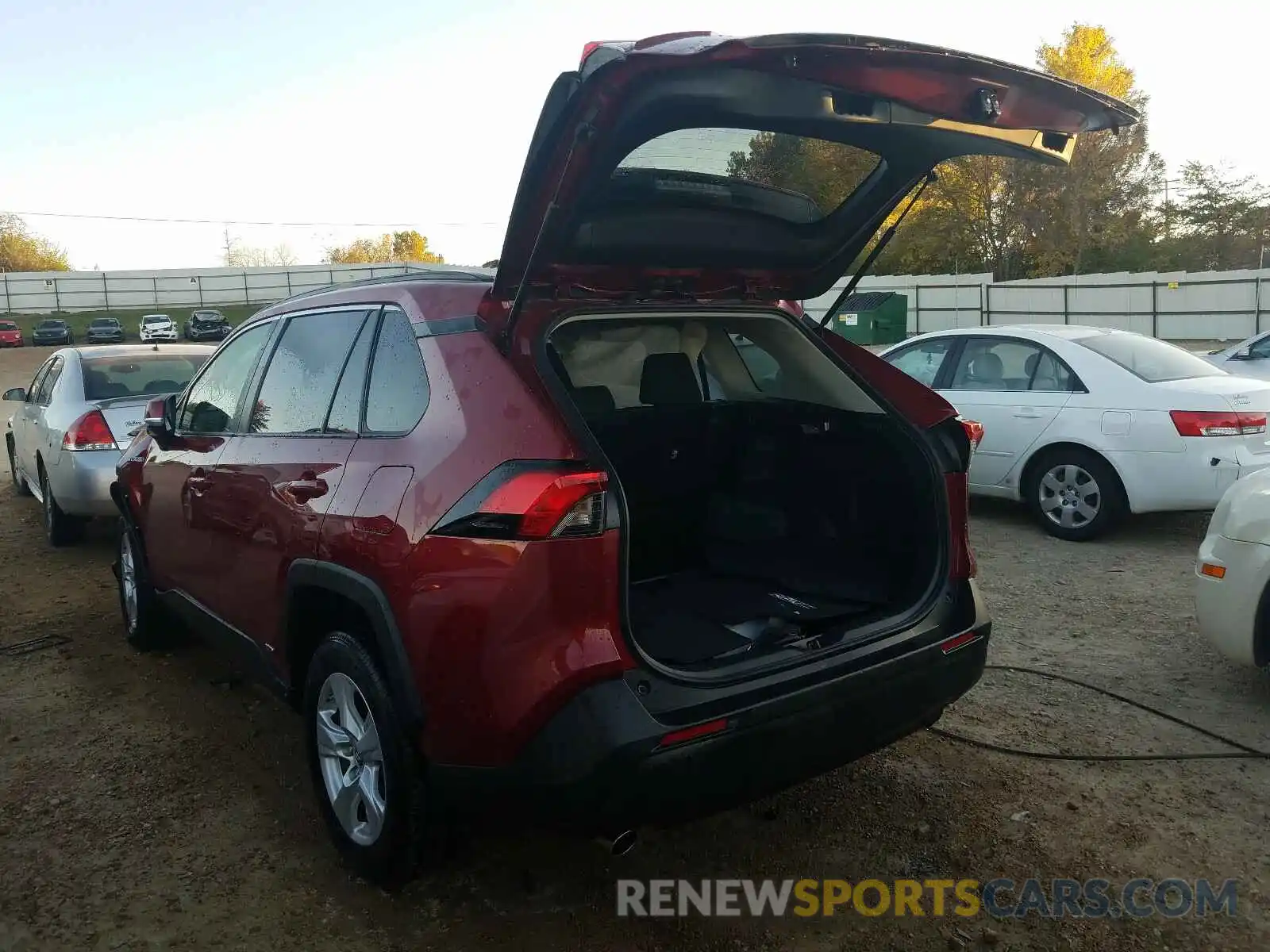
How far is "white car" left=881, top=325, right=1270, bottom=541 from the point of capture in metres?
6.30

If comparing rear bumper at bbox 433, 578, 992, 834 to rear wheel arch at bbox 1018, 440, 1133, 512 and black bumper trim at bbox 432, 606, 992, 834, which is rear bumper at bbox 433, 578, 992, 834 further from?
rear wheel arch at bbox 1018, 440, 1133, 512

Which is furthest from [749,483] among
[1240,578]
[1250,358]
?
[1250,358]

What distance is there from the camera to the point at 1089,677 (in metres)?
4.45

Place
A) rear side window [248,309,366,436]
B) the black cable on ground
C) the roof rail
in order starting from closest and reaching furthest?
the roof rail, rear side window [248,309,366,436], the black cable on ground

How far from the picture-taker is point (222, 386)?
13.9 feet

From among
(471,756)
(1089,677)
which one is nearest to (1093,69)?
(1089,677)

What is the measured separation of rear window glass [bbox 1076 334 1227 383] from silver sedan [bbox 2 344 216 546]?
6.14m

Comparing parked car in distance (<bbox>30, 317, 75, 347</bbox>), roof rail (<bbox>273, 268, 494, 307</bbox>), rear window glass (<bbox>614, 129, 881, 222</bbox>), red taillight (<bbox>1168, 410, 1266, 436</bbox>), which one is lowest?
Answer: red taillight (<bbox>1168, 410, 1266, 436</bbox>)

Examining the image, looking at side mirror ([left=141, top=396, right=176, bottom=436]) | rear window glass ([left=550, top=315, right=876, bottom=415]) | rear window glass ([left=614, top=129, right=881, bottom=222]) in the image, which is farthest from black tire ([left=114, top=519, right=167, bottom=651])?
rear window glass ([left=614, top=129, right=881, bottom=222])

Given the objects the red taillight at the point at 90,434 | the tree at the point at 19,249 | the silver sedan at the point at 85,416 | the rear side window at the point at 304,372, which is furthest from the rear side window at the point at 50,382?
the tree at the point at 19,249

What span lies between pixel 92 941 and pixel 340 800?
2.44 feet

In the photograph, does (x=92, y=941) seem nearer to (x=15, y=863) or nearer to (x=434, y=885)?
(x=15, y=863)

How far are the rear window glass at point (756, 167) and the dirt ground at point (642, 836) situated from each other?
196 centimetres

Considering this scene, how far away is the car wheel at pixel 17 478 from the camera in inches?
373
